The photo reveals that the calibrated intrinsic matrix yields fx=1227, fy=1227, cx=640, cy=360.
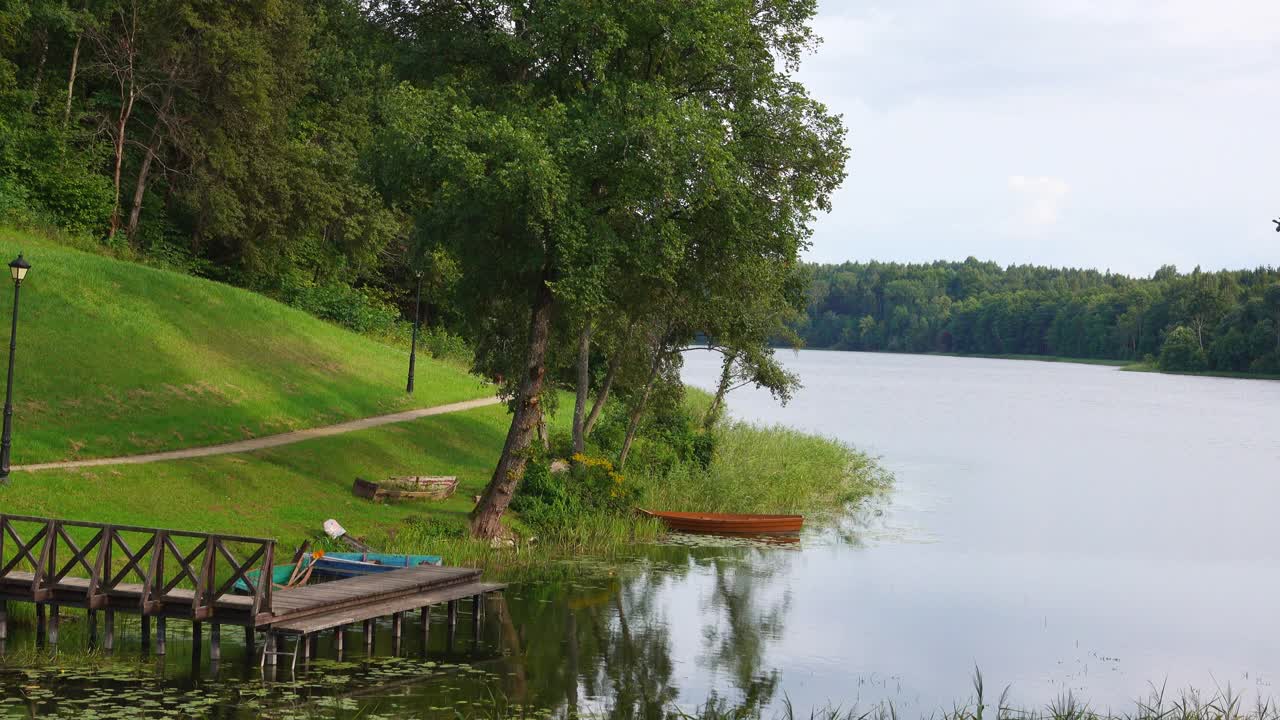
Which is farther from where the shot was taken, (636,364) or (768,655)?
(636,364)

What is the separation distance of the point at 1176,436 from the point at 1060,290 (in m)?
138

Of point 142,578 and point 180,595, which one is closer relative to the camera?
point 180,595

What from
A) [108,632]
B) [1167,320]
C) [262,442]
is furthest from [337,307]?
[1167,320]

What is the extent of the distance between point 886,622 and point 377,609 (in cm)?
1078

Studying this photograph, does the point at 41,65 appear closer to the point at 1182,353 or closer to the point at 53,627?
the point at 53,627

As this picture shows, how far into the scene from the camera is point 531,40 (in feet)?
87.0

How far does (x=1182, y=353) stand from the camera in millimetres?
145125

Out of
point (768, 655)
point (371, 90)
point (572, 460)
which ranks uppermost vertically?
point (371, 90)

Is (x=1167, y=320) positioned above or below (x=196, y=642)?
above

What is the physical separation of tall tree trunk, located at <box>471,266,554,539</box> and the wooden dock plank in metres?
5.18

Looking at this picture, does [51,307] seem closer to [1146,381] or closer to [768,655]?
[768,655]

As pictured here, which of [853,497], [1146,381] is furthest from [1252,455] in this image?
[1146,381]

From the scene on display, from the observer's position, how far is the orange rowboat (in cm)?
3256

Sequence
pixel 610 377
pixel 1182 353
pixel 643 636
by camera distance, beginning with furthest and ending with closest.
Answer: pixel 1182 353
pixel 610 377
pixel 643 636
